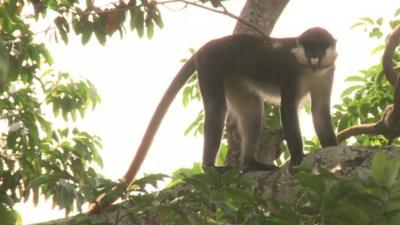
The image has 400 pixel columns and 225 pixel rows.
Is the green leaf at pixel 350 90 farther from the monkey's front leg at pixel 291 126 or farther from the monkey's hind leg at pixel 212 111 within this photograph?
the monkey's hind leg at pixel 212 111

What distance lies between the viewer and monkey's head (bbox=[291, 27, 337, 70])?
189 inches

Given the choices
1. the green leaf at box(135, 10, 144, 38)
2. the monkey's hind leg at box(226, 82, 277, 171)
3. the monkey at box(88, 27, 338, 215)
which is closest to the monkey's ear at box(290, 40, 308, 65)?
the monkey at box(88, 27, 338, 215)

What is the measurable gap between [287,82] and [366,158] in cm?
173

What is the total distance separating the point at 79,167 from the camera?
527 centimetres

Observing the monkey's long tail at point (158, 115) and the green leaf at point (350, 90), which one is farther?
the green leaf at point (350, 90)

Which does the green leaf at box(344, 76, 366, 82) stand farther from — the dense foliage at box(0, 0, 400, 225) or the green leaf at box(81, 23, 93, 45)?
the green leaf at box(81, 23, 93, 45)

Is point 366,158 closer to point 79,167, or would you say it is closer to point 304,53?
point 304,53

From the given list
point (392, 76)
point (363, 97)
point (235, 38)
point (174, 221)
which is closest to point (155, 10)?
point (235, 38)

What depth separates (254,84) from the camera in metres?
5.18

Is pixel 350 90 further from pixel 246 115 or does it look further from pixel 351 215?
pixel 351 215

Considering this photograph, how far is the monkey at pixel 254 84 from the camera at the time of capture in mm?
4809

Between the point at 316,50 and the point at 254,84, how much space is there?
596mm

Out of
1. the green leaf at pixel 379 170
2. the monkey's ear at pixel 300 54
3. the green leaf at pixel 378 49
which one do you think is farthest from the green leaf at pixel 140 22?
the green leaf at pixel 379 170

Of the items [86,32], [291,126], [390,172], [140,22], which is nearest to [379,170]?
[390,172]
